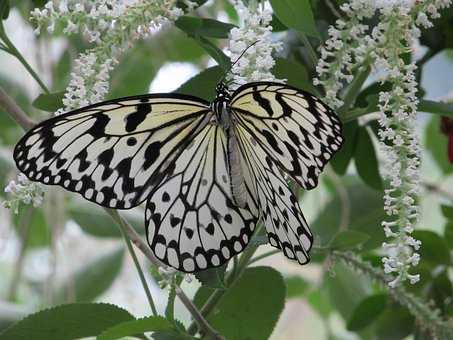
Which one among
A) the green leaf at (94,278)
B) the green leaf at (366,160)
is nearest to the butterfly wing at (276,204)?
the green leaf at (366,160)

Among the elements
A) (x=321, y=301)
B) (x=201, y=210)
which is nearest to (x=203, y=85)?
(x=201, y=210)

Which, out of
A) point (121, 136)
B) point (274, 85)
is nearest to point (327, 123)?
point (274, 85)

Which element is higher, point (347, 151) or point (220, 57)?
point (220, 57)

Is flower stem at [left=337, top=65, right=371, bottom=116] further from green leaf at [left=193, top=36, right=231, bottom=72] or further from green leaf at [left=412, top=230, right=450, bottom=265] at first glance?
green leaf at [left=412, top=230, right=450, bottom=265]

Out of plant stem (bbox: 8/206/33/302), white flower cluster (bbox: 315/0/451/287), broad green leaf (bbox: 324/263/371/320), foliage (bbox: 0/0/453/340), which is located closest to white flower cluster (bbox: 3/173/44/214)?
foliage (bbox: 0/0/453/340)

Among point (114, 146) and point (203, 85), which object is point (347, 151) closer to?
point (203, 85)

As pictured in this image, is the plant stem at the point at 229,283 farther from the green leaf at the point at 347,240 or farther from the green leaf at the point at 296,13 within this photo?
the green leaf at the point at 296,13
